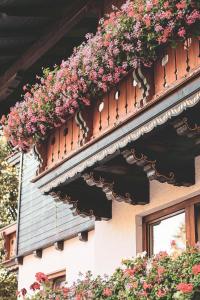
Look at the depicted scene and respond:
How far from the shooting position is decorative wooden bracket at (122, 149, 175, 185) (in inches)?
Answer: 316

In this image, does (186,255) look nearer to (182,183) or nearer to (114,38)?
(182,183)

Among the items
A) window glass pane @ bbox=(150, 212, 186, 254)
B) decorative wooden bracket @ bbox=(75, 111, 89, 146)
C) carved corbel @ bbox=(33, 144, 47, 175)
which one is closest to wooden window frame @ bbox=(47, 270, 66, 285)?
carved corbel @ bbox=(33, 144, 47, 175)

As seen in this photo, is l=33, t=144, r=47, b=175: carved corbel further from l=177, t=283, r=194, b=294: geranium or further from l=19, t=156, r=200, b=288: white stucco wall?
l=177, t=283, r=194, b=294: geranium

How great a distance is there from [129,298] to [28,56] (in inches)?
265

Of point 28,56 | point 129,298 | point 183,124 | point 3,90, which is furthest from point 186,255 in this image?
point 3,90

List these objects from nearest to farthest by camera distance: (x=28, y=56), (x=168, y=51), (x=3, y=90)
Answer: (x=168, y=51)
(x=28, y=56)
(x=3, y=90)

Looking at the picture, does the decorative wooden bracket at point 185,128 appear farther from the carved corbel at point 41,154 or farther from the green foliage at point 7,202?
the green foliage at point 7,202

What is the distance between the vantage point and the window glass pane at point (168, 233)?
8609mm

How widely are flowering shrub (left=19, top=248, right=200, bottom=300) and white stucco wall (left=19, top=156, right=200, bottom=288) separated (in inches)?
51.3

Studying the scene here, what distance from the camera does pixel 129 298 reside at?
7.23 meters

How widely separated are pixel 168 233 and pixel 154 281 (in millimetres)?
2043

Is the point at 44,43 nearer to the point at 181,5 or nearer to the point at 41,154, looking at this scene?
the point at 41,154

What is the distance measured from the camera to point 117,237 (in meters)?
9.80

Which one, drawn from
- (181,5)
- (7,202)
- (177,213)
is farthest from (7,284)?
(181,5)
